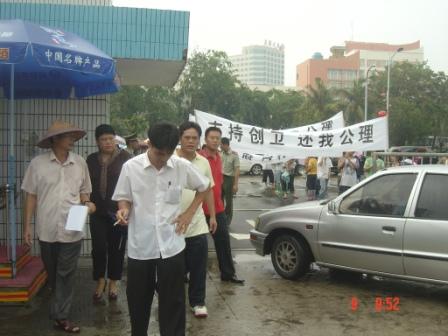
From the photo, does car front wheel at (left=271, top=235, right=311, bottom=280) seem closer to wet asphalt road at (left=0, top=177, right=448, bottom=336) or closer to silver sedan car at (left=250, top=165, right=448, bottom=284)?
silver sedan car at (left=250, top=165, right=448, bottom=284)

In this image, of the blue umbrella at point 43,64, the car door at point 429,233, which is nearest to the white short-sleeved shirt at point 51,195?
the blue umbrella at point 43,64

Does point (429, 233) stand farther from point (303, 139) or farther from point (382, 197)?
point (303, 139)

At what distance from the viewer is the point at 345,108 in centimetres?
5125

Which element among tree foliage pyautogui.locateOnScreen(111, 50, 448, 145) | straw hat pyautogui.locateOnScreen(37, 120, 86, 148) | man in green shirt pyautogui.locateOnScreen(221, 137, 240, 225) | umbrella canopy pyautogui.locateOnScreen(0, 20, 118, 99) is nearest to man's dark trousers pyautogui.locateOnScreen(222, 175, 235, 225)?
man in green shirt pyautogui.locateOnScreen(221, 137, 240, 225)

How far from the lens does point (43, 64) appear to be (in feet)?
15.3

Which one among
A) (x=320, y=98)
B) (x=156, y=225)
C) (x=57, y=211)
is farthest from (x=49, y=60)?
(x=320, y=98)

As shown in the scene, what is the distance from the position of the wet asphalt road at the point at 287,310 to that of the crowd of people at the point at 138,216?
0.26 m

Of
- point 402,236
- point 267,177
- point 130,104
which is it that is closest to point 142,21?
point 402,236

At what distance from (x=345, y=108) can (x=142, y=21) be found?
150 ft

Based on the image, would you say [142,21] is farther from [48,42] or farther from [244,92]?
Result: [244,92]

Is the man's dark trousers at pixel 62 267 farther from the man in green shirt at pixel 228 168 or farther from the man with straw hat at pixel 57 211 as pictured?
the man in green shirt at pixel 228 168

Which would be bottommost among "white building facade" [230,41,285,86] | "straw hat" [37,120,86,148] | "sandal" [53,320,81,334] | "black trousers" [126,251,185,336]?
"sandal" [53,320,81,334]

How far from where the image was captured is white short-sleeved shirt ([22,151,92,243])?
4668mm

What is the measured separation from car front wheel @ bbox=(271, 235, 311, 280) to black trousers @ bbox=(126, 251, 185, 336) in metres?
3.16
